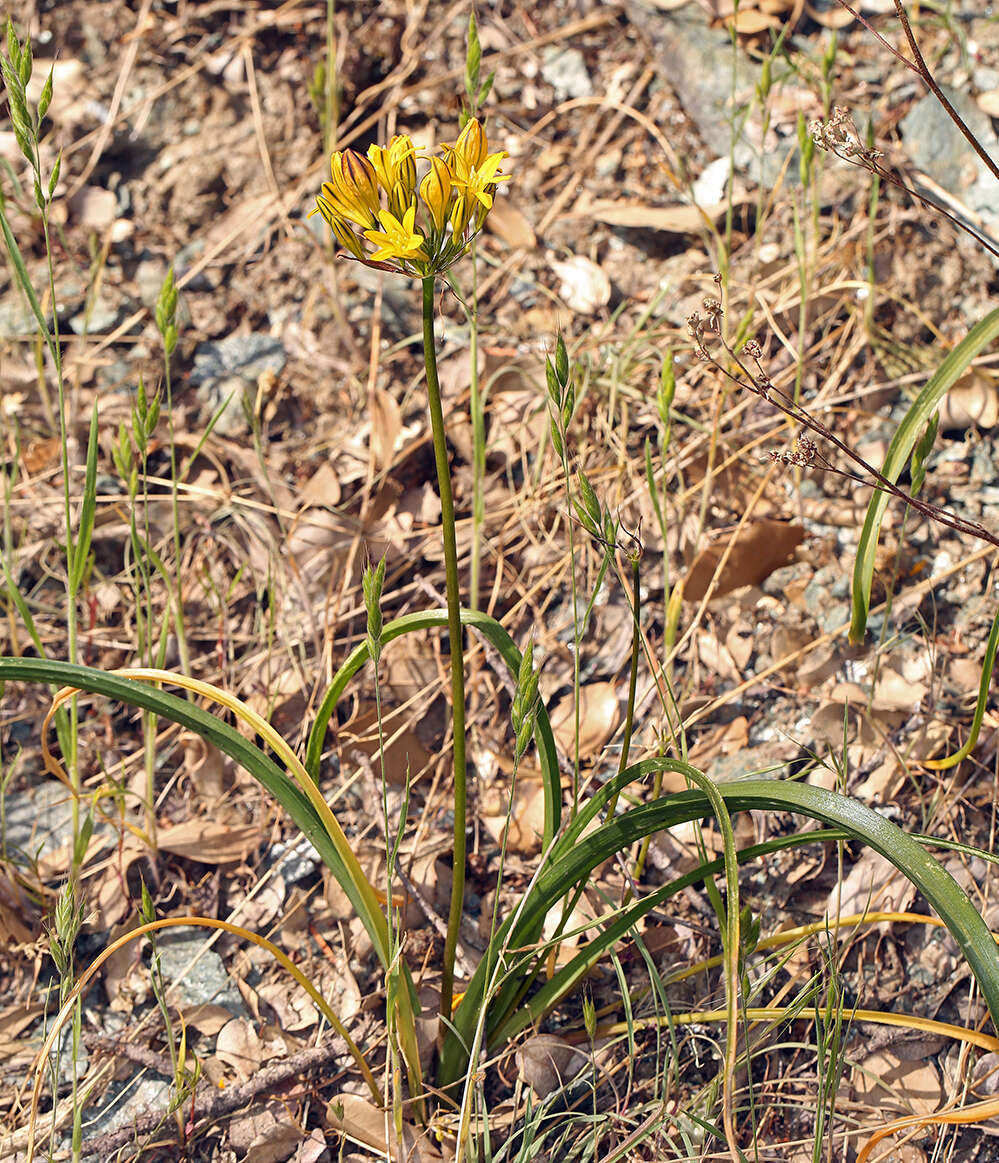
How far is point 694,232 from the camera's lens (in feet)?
8.80

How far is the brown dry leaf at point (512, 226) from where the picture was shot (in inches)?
110

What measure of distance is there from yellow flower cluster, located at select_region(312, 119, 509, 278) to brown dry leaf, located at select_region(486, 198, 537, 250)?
5.81 ft

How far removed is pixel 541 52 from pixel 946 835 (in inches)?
99.3

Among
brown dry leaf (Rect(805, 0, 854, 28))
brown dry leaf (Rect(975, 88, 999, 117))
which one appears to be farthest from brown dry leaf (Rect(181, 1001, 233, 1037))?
brown dry leaf (Rect(805, 0, 854, 28))

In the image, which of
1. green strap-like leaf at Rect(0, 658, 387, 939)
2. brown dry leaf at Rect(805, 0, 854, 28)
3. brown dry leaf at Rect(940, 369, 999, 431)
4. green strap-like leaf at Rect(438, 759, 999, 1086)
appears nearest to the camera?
green strap-like leaf at Rect(438, 759, 999, 1086)

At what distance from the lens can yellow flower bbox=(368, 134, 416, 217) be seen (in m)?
1.06

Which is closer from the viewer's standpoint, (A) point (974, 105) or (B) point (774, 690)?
(B) point (774, 690)

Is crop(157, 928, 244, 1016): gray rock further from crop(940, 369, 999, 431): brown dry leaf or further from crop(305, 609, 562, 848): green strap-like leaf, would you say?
crop(940, 369, 999, 431): brown dry leaf

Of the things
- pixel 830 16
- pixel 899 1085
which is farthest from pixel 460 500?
pixel 830 16

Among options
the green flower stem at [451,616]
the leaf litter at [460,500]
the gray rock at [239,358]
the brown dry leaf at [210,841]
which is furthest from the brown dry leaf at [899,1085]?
the gray rock at [239,358]

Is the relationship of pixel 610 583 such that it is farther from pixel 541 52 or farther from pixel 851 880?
pixel 541 52

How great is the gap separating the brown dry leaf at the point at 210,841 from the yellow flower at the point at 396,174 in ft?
4.48

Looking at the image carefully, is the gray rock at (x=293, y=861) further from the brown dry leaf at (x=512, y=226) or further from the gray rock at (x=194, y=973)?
the brown dry leaf at (x=512, y=226)

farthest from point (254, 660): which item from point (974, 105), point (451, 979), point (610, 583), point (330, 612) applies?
point (974, 105)
